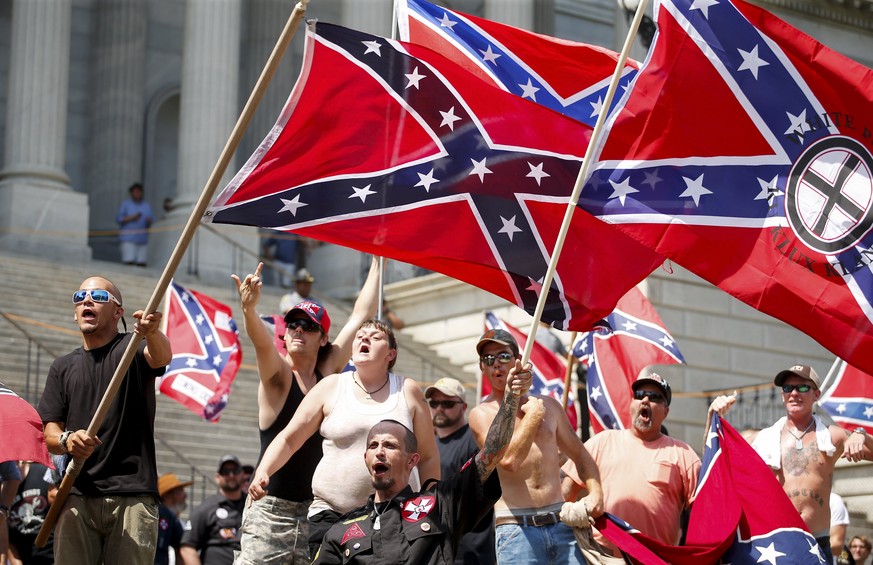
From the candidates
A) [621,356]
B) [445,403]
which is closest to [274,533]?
[445,403]

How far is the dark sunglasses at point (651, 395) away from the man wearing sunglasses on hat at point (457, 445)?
1089 mm

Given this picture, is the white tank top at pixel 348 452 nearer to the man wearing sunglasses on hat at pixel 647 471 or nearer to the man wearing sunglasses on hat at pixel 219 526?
the man wearing sunglasses on hat at pixel 647 471

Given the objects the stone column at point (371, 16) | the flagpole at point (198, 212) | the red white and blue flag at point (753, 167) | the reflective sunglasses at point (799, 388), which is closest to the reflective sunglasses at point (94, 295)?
the flagpole at point (198, 212)

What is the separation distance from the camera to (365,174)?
32.3ft

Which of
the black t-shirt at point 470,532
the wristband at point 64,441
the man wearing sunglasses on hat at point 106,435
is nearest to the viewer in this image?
the wristband at point 64,441

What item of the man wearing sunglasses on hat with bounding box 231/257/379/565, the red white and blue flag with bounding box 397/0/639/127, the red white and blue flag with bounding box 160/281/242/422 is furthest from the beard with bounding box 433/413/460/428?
the red white and blue flag with bounding box 160/281/242/422

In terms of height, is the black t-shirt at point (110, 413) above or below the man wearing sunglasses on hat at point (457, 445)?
above

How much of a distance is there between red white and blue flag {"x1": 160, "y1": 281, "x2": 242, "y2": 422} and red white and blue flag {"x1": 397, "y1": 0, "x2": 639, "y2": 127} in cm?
660

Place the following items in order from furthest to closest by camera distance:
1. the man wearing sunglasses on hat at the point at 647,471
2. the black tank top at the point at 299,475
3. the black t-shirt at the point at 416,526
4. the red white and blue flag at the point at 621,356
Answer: the red white and blue flag at the point at 621,356, the man wearing sunglasses on hat at the point at 647,471, the black tank top at the point at 299,475, the black t-shirt at the point at 416,526

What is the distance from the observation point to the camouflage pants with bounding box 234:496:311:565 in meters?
9.73

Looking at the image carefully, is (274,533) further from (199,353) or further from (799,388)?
(199,353)

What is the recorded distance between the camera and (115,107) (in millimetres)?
35906

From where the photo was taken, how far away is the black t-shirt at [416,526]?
28.0ft

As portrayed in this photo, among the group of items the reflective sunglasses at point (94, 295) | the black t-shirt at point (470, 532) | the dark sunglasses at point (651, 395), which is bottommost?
the black t-shirt at point (470, 532)
